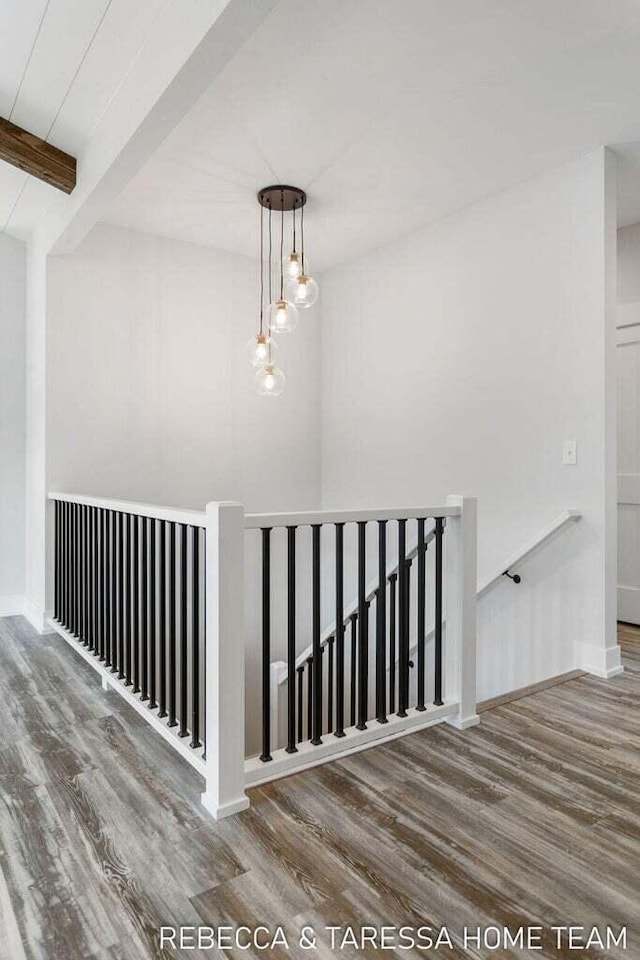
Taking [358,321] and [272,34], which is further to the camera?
[358,321]

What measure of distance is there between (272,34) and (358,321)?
258cm

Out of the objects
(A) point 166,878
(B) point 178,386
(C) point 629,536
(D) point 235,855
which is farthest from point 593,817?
(B) point 178,386

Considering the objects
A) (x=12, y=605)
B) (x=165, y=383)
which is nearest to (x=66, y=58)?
(x=165, y=383)

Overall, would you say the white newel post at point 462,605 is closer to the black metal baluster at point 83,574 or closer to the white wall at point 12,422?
the black metal baluster at point 83,574

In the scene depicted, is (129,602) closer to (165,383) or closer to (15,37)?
(165,383)

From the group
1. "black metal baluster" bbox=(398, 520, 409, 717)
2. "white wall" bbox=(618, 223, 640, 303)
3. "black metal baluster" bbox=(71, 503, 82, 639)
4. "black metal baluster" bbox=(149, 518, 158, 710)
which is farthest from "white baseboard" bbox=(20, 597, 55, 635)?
"white wall" bbox=(618, 223, 640, 303)

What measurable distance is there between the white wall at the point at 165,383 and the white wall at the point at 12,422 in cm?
58

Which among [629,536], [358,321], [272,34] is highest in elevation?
[272,34]

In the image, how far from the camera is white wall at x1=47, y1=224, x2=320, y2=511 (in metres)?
3.87

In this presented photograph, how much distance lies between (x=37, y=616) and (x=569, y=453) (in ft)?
11.2

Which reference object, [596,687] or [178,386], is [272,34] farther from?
[596,687]

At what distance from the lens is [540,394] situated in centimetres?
337

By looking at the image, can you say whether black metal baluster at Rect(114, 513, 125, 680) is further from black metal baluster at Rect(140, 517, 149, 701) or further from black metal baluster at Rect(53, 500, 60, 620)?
black metal baluster at Rect(53, 500, 60, 620)

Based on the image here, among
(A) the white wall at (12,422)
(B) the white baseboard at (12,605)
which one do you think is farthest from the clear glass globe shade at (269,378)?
(B) the white baseboard at (12,605)
